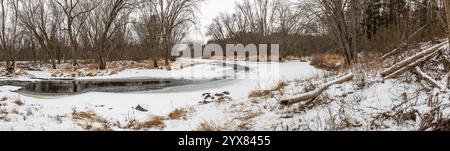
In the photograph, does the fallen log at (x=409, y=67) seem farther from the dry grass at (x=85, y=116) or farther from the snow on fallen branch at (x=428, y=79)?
the dry grass at (x=85, y=116)

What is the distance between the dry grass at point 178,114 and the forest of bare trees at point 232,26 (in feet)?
19.4

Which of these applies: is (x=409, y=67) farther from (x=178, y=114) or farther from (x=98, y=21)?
(x=98, y=21)

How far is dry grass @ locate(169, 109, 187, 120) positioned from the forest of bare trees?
5.91m

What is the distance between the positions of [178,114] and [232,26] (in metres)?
56.6

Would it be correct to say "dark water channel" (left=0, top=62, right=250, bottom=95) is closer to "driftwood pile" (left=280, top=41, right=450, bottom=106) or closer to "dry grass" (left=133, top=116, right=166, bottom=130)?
"dry grass" (left=133, top=116, right=166, bottom=130)

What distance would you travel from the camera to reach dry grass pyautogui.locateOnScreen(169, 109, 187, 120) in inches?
356

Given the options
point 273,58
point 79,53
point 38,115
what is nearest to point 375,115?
point 38,115

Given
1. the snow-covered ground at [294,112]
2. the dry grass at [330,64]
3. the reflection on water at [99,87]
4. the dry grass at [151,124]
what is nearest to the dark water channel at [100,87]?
the reflection on water at [99,87]

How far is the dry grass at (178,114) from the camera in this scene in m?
9.05

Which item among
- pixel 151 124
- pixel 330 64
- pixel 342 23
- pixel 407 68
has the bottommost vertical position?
pixel 151 124

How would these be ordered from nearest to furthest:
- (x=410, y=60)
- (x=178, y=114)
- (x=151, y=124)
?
(x=410, y=60) < (x=151, y=124) < (x=178, y=114)

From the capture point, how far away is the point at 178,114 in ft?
30.8

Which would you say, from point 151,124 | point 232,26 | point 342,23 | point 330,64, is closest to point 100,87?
point 151,124

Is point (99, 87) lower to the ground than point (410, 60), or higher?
lower
